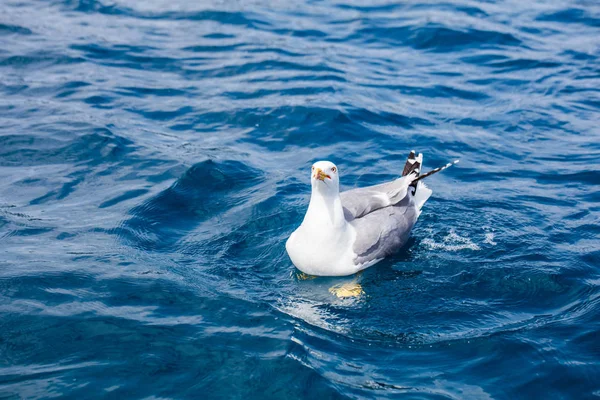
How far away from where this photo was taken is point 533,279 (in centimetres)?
762

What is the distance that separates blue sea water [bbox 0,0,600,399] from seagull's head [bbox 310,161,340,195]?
1.02 metres

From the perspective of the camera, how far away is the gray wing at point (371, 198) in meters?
8.47

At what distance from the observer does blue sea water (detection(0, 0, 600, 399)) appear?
621cm

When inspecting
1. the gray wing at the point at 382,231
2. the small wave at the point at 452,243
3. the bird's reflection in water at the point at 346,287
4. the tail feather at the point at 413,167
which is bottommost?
the bird's reflection in water at the point at 346,287

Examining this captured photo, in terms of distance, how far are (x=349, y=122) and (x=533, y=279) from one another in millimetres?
5190

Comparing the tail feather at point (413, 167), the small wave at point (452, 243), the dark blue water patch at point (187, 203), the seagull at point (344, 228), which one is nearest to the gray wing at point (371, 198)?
the seagull at point (344, 228)

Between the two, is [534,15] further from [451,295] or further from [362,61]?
[451,295]

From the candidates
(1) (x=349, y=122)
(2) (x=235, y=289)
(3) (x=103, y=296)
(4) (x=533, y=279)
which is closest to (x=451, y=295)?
(4) (x=533, y=279)

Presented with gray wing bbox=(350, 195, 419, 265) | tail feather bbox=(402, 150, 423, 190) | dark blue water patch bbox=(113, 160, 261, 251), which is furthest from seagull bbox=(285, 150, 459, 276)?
dark blue water patch bbox=(113, 160, 261, 251)

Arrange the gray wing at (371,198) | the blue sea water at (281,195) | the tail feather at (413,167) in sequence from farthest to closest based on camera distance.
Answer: the tail feather at (413,167)
the gray wing at (371,198)
the blue sea water at (281,195)

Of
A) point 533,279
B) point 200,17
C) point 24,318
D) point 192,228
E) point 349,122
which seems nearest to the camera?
point 24,318

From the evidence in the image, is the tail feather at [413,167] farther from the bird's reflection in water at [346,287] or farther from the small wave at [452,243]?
the bird's reflection in water at [346,287]

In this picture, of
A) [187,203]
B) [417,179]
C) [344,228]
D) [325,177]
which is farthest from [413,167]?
[187,203]

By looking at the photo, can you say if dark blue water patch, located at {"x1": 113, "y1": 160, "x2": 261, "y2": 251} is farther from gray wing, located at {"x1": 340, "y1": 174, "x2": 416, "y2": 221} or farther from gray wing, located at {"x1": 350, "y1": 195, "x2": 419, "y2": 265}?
gray wing, located at {"x1": 350, "y1": 195, "x2": 419, "y2": 265}
